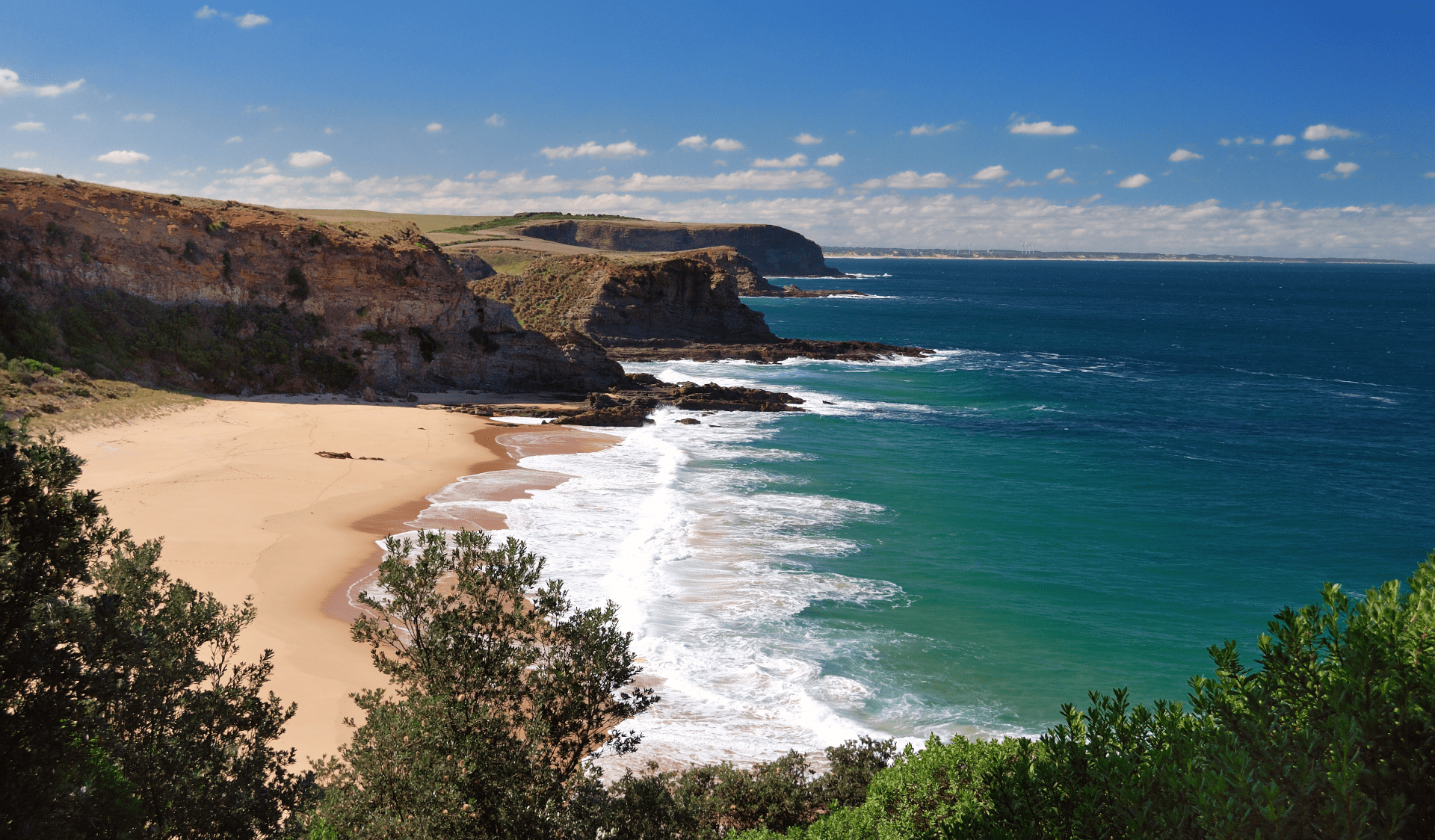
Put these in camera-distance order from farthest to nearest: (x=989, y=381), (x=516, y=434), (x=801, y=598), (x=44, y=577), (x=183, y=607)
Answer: (x=989, y=381) < (x=516, y=434) < (x=801, y=598) < (x=183, y=607) < (x=44, y=577)

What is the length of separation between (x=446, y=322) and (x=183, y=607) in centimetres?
3775

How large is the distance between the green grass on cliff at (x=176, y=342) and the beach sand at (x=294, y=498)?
2.08m

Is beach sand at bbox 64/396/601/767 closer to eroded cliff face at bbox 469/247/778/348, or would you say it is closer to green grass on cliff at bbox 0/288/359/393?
green grass on cliff at bbox 0/288/359/393

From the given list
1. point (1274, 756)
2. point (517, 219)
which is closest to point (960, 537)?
point (1274, 756)

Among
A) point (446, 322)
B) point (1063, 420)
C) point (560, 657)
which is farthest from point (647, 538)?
point (1063, 420)

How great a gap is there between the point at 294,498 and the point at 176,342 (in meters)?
17.7

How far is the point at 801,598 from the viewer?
770 inches

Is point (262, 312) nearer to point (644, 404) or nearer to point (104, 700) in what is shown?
point (644, 404)

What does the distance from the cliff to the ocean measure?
11.0 m

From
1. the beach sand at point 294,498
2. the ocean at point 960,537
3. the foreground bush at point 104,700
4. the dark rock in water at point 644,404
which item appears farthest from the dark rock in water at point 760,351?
the foreground bush at point 104,700

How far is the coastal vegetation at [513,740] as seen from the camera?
5.36m

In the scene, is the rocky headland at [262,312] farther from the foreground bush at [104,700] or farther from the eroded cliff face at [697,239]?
the eroded cliff face at [697,239]

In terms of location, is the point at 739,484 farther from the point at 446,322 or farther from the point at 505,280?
the point at 505,280

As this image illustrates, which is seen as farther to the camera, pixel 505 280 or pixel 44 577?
pixel 505 280
